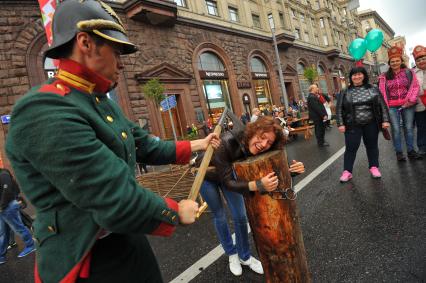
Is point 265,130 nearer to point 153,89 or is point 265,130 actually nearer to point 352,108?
point 352,108

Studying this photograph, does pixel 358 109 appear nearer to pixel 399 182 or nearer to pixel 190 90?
pixel 399 182

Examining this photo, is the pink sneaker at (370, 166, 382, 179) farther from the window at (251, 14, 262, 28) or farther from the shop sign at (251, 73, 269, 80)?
the window at (251, 14, 262, 28)

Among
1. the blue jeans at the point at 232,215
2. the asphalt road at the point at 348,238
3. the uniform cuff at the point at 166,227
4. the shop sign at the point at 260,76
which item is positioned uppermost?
the shop sign at the point at 260,76

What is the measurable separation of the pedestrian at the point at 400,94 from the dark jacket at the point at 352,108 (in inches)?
37.4

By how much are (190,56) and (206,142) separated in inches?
605

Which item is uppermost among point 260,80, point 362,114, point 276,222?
point 260,80

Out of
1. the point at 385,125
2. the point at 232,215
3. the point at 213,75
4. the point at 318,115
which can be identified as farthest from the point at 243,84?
the point at 232,215

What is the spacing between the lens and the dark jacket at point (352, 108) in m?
4.22

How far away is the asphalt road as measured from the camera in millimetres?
2221

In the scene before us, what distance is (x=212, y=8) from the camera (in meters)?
19.1

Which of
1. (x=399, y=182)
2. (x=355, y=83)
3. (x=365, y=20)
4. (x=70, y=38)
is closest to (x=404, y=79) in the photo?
(x=355, y=83)

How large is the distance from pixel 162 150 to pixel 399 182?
3.70 metres

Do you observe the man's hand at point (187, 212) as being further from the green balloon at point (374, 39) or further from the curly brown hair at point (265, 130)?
the green balloon at point (374, 39)

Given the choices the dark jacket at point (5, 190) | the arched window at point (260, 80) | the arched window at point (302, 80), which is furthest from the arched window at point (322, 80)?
the dark jacket at point (5, 190)
